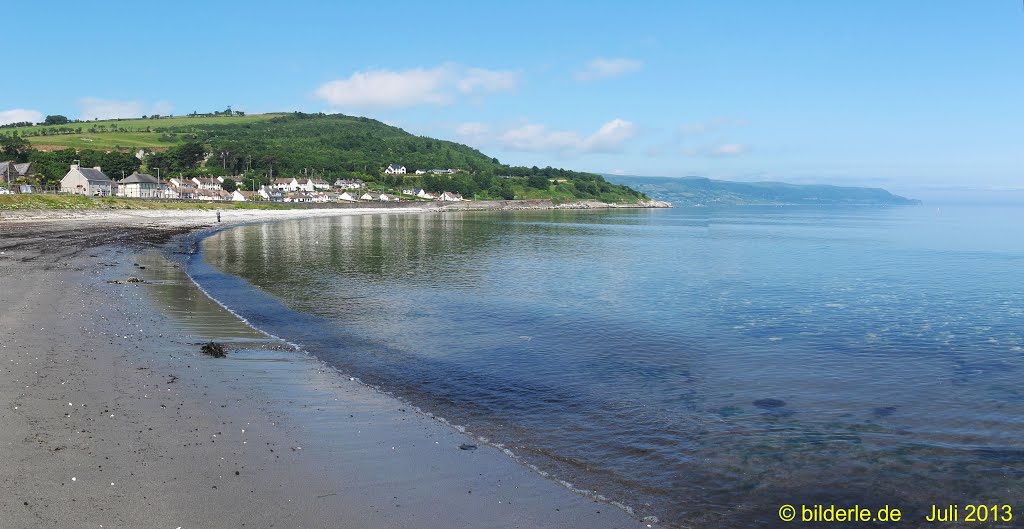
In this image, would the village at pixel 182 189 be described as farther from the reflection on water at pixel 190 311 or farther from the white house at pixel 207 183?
the reflection on water at pixel 190 311

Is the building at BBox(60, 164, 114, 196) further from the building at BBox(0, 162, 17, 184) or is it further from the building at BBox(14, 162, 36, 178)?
the building at BBox(0, 162, 17, 184)

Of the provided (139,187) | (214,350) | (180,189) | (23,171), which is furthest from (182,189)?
(214,350)

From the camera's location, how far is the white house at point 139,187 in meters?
135

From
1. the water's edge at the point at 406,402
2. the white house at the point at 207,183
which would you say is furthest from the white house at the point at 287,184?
the water's edge at the point at 406,402

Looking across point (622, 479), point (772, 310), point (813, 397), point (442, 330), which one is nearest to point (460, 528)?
point (622, 479)

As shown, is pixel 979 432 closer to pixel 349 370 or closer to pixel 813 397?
pixel 813 397

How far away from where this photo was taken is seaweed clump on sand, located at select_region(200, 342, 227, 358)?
14.3m

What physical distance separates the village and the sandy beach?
97.8m

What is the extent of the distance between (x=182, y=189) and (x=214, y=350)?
146m

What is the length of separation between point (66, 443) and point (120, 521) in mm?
2655

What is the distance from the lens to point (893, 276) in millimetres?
36781

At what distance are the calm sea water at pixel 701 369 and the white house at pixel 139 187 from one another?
11833 centimetres

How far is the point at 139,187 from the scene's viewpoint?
136250 millimetres

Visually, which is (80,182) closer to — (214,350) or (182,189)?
(182,189)
